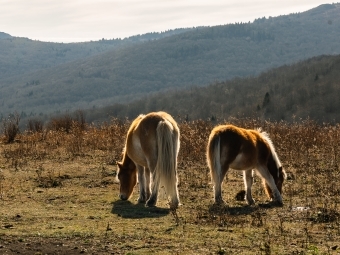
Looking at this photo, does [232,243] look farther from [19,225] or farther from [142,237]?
[19,225]

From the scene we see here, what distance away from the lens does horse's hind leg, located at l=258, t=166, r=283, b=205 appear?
1052cm

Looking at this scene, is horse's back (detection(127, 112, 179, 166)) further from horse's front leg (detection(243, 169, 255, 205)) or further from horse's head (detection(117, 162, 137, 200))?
horse's front leg (detection(243, 169, 255, 205))

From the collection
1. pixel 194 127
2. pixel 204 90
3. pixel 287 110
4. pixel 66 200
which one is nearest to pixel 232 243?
pixel 66 200

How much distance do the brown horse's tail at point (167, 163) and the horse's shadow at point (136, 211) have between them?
0.33 meters

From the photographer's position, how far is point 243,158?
1055 cm

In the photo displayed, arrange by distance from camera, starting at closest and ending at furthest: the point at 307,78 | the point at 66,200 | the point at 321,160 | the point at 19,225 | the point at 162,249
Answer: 1. the point at 162,249
2. the point at 19,225
3. the point at 66,200
4. the point at 321,160
5. the point at 307,78

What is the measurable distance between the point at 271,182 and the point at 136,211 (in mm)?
2729

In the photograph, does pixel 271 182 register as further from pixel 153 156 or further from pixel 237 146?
pixel 153 156

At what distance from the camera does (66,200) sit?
10.9m

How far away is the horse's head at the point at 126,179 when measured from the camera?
11.4m

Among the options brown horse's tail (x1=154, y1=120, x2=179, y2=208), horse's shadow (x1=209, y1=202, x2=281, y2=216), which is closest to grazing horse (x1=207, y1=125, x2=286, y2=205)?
horse's shadow (x1=209, y1=202, x2=281, y2=216)

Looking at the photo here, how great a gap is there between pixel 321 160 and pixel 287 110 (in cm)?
7110

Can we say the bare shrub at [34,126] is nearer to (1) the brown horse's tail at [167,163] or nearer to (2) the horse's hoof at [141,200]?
(2) the horse's hoof at [141,200]

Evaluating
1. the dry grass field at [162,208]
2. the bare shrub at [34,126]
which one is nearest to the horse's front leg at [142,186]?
the dry grass field at [162,208]
